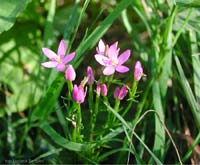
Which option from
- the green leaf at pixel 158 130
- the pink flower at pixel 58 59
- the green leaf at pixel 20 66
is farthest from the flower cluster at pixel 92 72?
the green leaf at pixel 20 66

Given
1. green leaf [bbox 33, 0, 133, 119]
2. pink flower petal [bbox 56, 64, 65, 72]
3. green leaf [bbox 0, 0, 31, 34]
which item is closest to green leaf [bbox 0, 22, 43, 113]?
green leaf [bbox 33, 0, 133, 119]

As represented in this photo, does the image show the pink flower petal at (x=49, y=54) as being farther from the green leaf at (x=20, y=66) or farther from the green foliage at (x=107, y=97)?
the green leaf at (x=20, y=66)

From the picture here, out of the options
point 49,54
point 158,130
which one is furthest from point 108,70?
A: point 158,130

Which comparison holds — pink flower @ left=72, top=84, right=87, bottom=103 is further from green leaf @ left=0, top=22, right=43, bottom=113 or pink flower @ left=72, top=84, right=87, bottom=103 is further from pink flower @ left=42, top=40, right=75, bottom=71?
green leaf @ left=0, top=22, right=43, bottom=113

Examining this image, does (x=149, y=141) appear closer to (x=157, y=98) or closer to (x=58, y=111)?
(x=157, y=98)

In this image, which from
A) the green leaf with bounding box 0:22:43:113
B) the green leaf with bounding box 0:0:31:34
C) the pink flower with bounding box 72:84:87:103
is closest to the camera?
the pink flower with bounding box 72:84:87:103

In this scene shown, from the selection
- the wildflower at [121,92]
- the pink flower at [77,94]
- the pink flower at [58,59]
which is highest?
the pink flower at [58,59]

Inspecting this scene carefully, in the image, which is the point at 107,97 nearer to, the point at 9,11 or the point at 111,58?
the point at 111,58

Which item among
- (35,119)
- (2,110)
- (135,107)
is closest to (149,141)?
(135,107)
